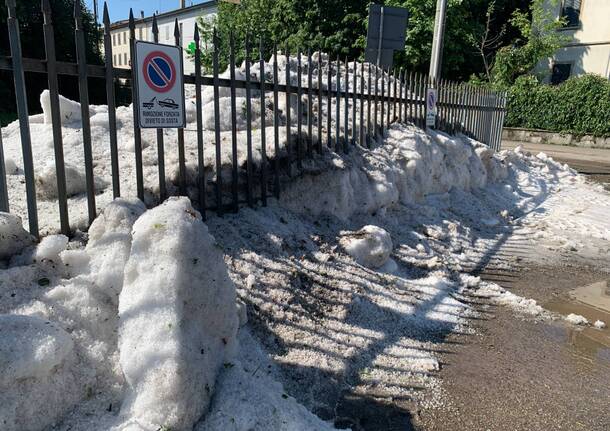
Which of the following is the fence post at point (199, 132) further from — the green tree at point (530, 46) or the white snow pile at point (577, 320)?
the green tree at point (530, 46)

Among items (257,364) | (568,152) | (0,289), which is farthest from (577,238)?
(568,152)

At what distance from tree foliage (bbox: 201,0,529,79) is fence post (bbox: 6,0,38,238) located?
1837cm

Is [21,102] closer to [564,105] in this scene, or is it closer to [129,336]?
[129,336]

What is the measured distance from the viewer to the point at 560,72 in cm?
2702

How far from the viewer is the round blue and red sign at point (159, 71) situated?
3633mm

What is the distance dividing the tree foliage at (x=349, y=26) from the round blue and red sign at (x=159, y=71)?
17582 millimetres

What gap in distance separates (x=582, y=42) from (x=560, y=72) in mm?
1892

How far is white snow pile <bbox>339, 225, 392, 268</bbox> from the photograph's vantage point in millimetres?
4988

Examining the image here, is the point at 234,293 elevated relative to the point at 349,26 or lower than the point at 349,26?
lower

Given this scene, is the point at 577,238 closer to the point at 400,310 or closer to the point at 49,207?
the point at 400,310

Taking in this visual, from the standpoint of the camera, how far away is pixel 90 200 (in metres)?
3.42

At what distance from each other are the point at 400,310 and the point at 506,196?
6518mm

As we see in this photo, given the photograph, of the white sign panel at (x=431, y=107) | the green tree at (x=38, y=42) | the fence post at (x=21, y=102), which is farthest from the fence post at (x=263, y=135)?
the green tree at (x=38, y=42)

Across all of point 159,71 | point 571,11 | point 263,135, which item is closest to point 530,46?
point 571,11
